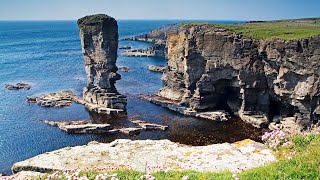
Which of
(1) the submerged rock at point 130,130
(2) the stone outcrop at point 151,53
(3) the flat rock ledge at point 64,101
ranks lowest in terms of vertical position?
(1) the submerged rock at point 130,130

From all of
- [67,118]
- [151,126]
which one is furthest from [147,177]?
[67,118]

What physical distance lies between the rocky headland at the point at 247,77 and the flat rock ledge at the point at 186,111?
24cm

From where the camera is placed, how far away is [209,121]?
196 feet

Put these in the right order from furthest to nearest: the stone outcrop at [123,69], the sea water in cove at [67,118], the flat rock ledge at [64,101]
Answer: the stone outcrop at [123,69] → the flat rock ledge at [64,101] → the sea water in cove at [67,118]

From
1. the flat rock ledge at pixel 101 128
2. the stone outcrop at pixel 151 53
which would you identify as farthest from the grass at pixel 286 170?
the stone outcrop at pixel 151 53

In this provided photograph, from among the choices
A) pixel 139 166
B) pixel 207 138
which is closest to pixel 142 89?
pixel 207 138

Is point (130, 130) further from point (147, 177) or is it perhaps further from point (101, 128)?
point (147, 177)

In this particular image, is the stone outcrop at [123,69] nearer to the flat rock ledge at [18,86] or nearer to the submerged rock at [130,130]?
the flat rock ledge at [18,86]

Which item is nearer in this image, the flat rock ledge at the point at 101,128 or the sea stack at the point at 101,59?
the flat rock ledge at the point at 101,128

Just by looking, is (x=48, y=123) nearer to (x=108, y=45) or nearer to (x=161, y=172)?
(x=108, y=45)

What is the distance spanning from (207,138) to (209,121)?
8.20 m

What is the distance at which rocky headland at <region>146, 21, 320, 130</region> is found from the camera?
5159cm

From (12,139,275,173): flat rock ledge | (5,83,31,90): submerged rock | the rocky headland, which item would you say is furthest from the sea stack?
(12,139,275,173): flat rock ledge

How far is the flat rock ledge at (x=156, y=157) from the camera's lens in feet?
59.3
